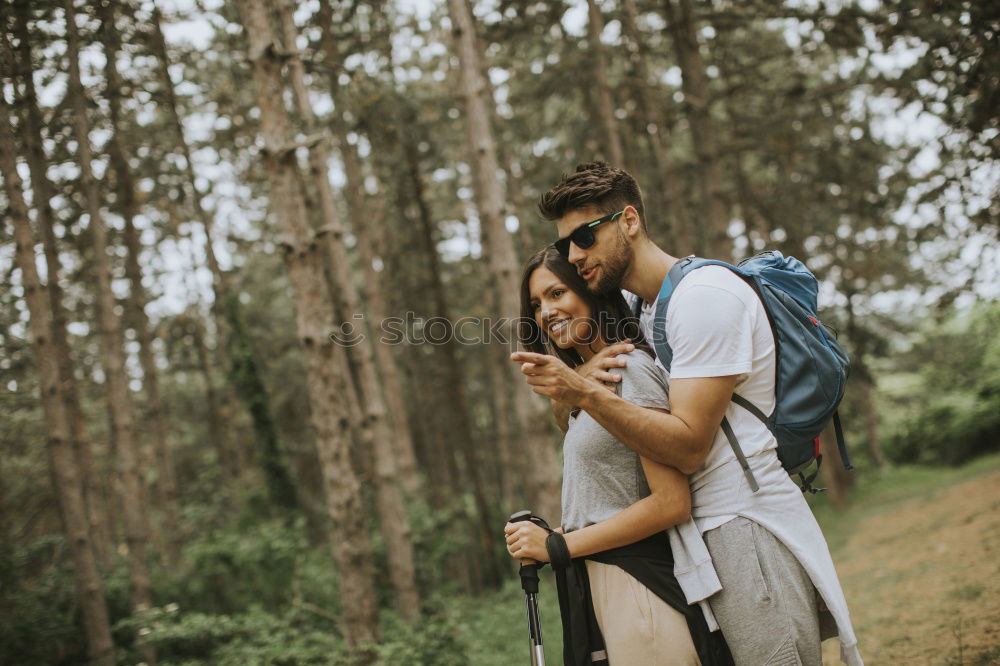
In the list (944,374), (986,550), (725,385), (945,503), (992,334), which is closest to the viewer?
(725,385)

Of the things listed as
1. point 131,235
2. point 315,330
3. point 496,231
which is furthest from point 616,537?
point 131,235

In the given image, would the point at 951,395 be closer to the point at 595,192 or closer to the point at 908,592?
the point at 908,592

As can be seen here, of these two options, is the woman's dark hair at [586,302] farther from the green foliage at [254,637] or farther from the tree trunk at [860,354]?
the tree trunk at [860,354]

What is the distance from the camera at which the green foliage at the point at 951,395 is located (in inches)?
759

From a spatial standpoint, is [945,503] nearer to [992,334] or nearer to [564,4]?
[992,334]

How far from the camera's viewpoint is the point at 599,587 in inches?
107

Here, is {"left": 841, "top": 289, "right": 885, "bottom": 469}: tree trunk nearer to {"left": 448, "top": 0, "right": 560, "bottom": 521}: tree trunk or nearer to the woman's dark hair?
{"left": 448, "top": 0, "right": 560, "bottom": 521}: tree trunk

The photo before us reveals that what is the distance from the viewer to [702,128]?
448 inches

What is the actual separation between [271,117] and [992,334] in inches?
753

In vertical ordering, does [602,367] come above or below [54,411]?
below

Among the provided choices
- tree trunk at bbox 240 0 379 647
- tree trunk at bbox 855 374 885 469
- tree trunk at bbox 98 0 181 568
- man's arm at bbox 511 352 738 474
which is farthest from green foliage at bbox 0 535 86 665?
tree trunk at bbox 855 374 885 469

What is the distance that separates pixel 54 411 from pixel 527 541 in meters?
8.38

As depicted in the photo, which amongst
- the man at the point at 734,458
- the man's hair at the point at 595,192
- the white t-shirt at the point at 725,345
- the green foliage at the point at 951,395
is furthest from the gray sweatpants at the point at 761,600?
the green foliage at the point at 951,395

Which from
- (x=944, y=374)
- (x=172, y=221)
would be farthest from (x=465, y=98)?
(x=944, y=374)
